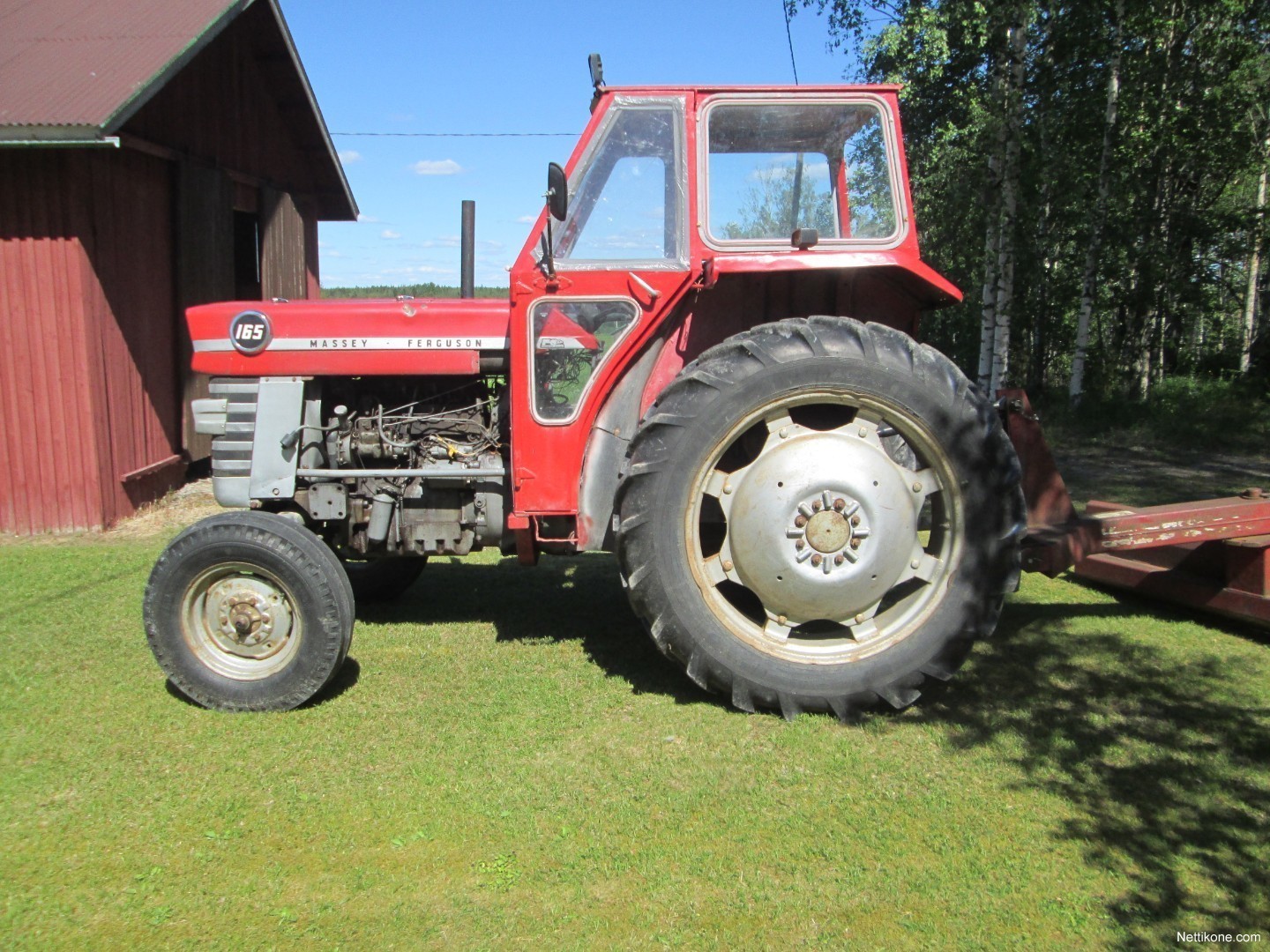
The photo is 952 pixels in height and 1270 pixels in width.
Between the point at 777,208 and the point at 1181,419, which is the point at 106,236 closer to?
the point at 777,208

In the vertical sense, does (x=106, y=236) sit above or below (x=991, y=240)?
below

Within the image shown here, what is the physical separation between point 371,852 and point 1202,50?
534 inches

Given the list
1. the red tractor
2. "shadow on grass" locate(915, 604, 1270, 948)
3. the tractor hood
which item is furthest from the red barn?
"shadow on grass" locate(915, 604, 1270, 948)

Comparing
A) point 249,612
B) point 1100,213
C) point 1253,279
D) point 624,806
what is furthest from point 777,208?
point 1253,279

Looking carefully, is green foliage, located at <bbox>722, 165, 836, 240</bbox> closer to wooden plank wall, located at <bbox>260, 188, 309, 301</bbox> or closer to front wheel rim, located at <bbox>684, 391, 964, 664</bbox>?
front wheel rim, located at <bbox>684, 391, 964, 664</bbox>

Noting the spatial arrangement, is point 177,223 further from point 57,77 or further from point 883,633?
point 883,633

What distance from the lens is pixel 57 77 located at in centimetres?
743

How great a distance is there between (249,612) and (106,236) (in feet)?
15.9

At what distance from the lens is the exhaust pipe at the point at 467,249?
17.2ft

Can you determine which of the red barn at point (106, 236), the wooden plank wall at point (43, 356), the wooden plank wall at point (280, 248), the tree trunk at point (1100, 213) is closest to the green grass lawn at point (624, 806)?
the wooden plank wall at point (43, 356)

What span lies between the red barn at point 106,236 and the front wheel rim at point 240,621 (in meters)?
4.02

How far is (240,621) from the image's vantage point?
13.0ft

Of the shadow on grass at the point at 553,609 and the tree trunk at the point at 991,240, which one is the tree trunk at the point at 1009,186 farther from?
the shadow on grass at the point at 553,609

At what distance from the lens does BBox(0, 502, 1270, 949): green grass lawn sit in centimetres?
266
